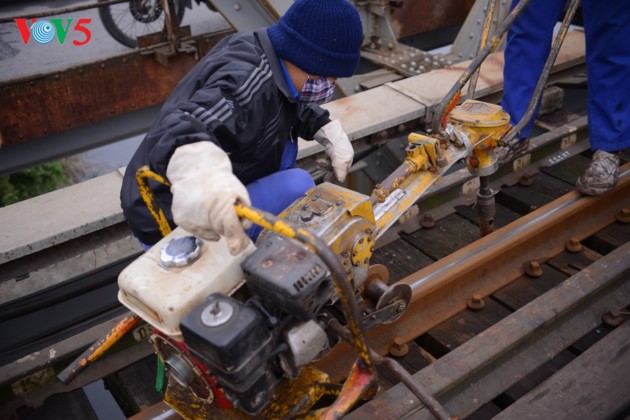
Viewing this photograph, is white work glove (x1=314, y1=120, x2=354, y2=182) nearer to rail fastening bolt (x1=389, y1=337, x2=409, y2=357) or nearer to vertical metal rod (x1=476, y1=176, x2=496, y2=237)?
vertical metal rod (x1=476, y1=176, x2=496, y2=237)

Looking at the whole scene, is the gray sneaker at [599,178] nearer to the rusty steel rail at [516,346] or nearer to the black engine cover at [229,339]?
the rusty steel rail at [516,346]

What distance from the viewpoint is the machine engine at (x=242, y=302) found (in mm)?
1574

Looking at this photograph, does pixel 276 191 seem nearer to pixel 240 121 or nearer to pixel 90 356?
pixel 240 121

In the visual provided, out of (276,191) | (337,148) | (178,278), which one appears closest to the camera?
(178,278)

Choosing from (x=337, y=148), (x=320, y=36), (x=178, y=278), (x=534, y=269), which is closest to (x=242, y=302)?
(x=178, y=278)

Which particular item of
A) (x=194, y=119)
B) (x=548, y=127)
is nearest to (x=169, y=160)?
(x=194, y=119)

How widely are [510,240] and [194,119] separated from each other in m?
1.91

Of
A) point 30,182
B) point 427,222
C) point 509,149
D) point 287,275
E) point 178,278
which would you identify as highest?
point 287,275

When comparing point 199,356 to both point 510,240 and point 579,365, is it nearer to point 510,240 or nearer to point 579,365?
point 579,365

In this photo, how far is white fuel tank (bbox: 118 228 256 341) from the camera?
5.49 ft

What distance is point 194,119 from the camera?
1.84 meters

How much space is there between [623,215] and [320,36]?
235 centimetres

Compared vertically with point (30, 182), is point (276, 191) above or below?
above

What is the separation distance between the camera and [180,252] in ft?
5.74
